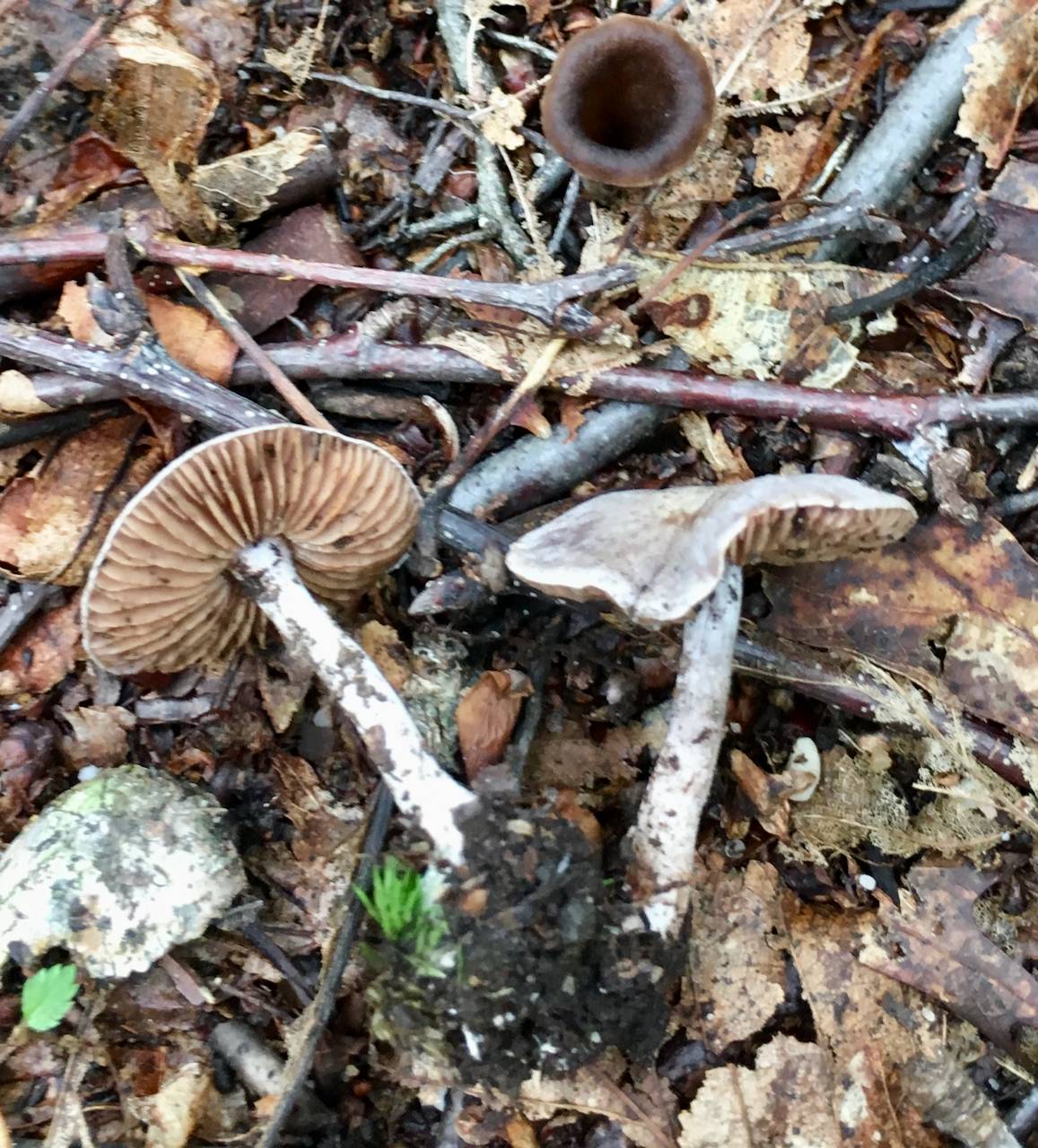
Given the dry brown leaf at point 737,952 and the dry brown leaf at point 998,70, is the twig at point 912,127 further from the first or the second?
the dry brown leaf at point 737,952

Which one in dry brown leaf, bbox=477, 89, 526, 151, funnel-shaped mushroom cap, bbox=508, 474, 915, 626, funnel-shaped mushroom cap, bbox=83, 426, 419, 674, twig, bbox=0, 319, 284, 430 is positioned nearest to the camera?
funnel-shaped mushroom cap, bbox=508, 474, 915, 626

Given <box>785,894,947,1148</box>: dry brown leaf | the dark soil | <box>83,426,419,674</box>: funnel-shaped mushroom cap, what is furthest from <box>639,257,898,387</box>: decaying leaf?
<box>785,894,947,1148</box>: dry brown leaf

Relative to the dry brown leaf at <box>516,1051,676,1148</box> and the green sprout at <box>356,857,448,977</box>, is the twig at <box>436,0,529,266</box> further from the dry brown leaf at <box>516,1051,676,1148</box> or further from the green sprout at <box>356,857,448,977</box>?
the dry brown leaf at <box>516,1051,676,1148</box>

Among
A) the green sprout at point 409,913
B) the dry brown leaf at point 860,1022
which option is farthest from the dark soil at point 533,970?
the dry brown leaf at point 860,1022

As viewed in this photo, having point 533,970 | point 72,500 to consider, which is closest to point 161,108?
point 72,500

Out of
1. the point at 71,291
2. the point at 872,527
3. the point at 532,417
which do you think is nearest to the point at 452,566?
the point at 532,417

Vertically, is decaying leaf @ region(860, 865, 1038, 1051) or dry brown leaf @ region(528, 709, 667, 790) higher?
dry brown leaf @ region(528, 709, 667, 790)

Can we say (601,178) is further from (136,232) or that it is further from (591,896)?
(591,896)
